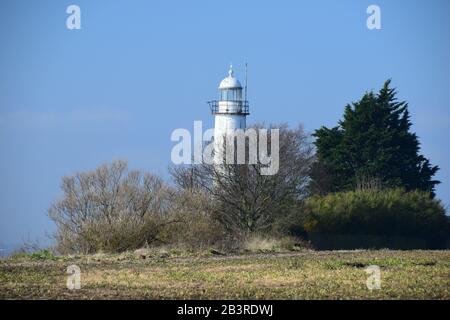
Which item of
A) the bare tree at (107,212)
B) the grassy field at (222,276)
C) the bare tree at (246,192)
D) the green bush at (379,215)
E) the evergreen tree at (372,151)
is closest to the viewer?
the grassy field at (222,276)

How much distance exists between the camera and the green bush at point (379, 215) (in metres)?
43.8

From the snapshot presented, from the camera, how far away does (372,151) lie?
2039 inches

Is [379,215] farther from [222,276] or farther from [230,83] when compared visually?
[222,276]

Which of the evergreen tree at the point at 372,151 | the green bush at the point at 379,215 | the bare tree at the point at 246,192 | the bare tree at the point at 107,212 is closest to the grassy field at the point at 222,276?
the bare tree at the point at 107,212

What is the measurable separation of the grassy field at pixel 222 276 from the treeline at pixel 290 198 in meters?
2.98

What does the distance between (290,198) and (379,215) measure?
4.77 meters

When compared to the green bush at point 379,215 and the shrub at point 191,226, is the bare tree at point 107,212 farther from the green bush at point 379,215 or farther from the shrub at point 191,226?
the green bush at point 379,215

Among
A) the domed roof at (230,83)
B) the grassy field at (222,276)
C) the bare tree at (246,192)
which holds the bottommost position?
the grassy field at (222,276)

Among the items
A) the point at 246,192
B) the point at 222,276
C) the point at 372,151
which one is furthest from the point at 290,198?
the point at 222,276

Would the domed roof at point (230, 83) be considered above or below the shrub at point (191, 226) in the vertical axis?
above

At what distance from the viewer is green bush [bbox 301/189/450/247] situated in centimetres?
4378
